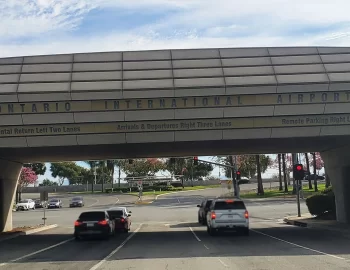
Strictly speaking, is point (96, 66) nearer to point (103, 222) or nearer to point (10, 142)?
point (10, 142)

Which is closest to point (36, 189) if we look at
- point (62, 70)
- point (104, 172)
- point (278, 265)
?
point (104, 172)

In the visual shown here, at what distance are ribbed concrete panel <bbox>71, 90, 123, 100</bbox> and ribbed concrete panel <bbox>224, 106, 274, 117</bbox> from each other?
462cm

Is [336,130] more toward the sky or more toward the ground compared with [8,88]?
more toward the ground

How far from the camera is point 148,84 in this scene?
22.0m

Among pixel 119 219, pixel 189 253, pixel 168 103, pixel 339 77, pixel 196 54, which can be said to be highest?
pixel 196 54

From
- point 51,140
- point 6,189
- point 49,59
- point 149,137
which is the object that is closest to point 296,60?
point 149,137

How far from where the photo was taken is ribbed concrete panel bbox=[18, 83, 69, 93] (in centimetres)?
2181

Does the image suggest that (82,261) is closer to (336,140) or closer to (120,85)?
(120,85)

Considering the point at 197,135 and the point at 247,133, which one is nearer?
the point at 247,133

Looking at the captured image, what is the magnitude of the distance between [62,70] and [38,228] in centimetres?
1343

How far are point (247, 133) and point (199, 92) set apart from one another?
2729mm

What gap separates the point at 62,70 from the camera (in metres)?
22.7

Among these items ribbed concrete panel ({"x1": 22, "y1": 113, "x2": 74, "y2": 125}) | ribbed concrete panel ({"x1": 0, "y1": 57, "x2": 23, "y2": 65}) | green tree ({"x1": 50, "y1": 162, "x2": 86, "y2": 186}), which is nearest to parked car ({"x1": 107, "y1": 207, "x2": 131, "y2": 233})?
ribbed concrete panel ({"x1": 22, "y1": 113, "x2": 74, "y2": 125})

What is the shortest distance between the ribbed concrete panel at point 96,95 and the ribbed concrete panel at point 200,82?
2.53m
